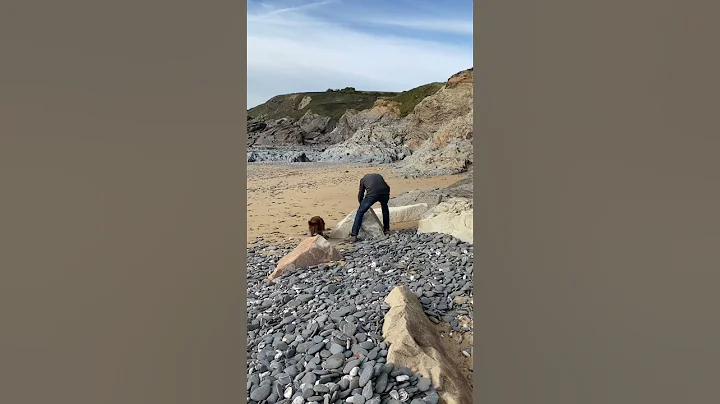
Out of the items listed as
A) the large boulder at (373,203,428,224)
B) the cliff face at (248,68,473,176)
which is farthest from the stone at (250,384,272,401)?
the cliff face at (248,68,473,176)

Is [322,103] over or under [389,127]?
Result: over

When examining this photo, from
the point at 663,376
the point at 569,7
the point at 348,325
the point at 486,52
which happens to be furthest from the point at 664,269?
the point at 348,325

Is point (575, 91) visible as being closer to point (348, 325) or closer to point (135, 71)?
point (135, 71)

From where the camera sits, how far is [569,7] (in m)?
0.89

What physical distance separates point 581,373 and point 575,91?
543 mm

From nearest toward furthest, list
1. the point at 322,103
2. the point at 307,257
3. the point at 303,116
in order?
the point at 307,257 → the point at 303,116 → the point at 322,103

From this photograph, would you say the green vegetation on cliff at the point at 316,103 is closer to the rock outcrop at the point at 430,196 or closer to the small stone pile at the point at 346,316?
the rock outcrop at the point at 430,196

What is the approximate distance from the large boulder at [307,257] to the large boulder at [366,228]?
0.91m

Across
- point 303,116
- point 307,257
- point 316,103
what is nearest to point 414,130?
point 303,116

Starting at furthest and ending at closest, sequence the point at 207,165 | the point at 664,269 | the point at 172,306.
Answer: the point at 207,165 → the point at 172,306 → the point at 664,269

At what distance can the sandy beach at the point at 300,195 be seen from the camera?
20.9 ft

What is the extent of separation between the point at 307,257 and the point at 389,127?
16872 mm

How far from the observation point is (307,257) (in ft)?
14.9

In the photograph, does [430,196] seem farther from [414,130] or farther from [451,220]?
[414,130]
